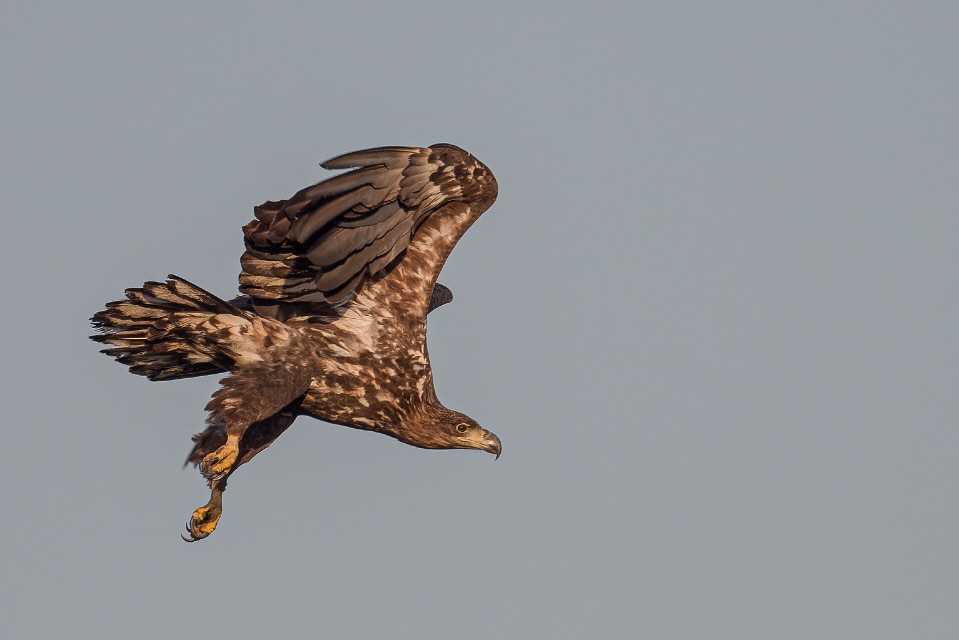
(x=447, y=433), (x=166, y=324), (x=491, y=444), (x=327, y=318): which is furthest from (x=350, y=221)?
(x=491, y=444)

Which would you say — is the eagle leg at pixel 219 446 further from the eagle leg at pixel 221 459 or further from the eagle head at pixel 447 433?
the eagle head at pixel 447 433

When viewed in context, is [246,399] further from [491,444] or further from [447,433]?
[491,444]

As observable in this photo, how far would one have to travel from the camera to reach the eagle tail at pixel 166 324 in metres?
10.4

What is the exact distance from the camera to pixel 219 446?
10.7 meters

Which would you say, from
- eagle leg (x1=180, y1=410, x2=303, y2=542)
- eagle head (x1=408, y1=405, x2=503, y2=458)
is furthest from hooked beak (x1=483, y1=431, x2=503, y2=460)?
eagle leg (x1=180, y1=410, x2=303, y2=542)

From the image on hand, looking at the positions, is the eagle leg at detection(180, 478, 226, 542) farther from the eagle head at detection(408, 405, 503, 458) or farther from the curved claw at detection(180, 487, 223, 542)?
the eagle head at detection(408, 405, 503, 458)

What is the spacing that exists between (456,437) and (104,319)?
2.70m

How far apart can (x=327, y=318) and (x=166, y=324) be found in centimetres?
116

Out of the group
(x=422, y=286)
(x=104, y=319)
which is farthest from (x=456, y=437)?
(x=104, y=319)

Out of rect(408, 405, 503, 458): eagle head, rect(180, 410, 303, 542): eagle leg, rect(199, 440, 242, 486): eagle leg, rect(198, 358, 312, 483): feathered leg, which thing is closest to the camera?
rect(198, 358, 312, 483): feathered leg

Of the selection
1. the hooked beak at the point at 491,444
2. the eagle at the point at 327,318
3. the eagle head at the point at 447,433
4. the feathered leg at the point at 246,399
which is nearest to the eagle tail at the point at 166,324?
the eagle at the point at 327,318

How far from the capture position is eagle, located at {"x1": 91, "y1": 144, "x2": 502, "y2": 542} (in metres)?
10.1

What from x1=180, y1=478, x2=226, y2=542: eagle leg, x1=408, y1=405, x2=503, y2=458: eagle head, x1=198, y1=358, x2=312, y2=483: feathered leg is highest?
x1=408, y1=405, x2=503, y2=458: eagle head

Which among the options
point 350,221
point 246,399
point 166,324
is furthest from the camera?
point 166,324
